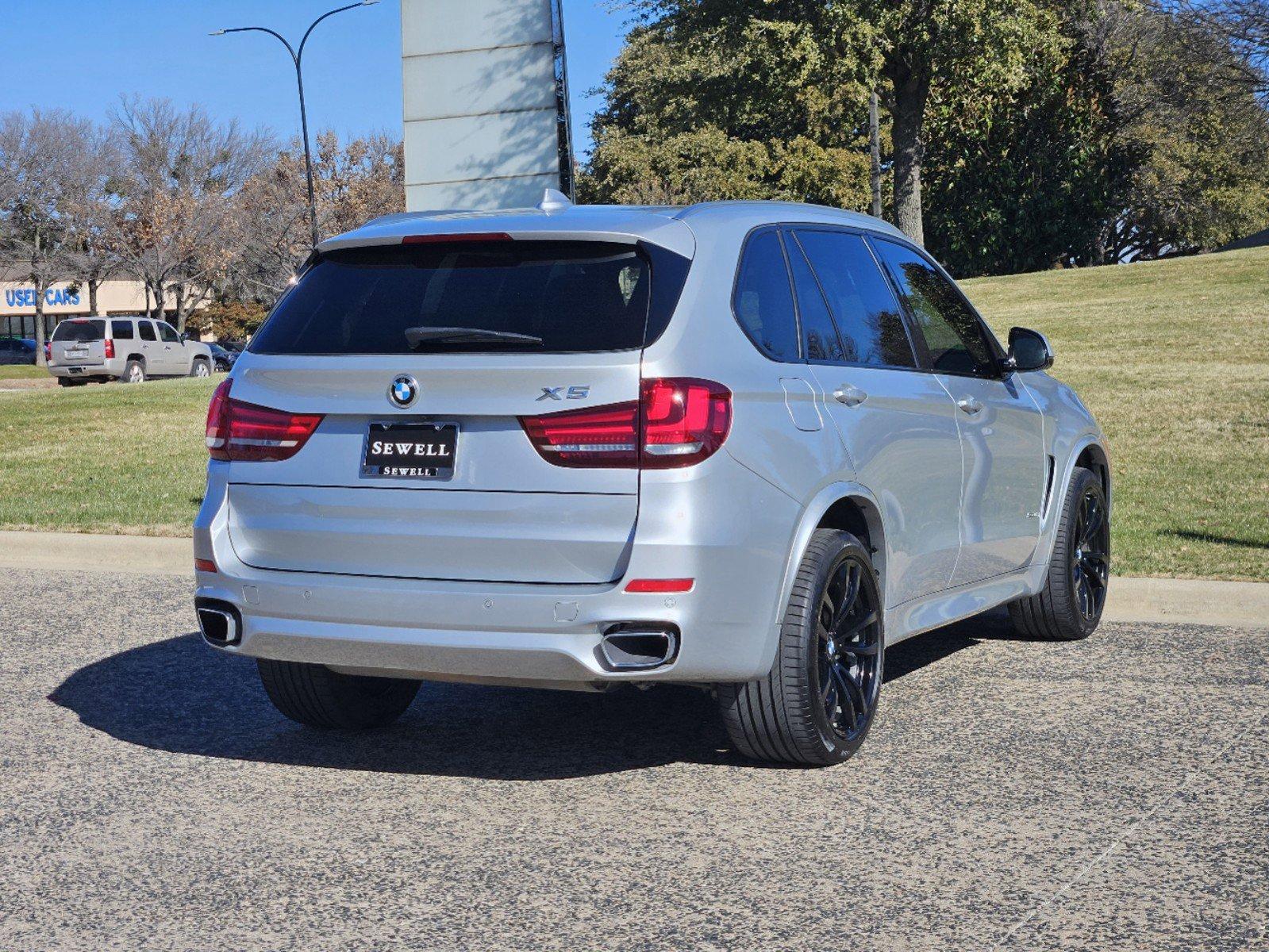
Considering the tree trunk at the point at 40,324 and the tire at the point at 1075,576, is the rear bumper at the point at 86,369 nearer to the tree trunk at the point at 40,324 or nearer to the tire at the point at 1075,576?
the tree trunk at the point at 40,324

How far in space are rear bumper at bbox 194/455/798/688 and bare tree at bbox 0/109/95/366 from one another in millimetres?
58935

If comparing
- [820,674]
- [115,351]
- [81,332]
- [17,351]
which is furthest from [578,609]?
[17,351]

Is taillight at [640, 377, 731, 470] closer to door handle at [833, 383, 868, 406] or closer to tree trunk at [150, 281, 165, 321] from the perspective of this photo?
door handle at [833, 383, 868, 406]

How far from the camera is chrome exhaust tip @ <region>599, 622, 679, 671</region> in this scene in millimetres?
4566

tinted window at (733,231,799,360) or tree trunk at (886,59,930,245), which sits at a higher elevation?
tree trunk at (886,59,930,245)

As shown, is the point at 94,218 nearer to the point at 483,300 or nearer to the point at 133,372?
the point at 133,372

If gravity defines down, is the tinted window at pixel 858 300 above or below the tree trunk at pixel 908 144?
below

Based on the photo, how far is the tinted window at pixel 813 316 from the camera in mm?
5375

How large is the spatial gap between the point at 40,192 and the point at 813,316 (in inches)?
→ 2424

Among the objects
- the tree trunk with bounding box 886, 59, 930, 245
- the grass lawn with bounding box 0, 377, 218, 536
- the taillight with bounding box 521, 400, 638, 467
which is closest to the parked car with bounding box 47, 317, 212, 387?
the grass lawn with bounding box 0, 377, 218, 536

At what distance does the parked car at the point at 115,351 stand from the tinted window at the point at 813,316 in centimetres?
3661

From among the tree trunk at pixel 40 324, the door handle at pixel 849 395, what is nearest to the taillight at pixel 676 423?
the door handle at pixel 849 395

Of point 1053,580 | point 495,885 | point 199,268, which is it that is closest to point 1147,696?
point 1053,580

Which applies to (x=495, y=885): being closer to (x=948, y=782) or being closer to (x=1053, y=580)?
(x=948, y=782)
